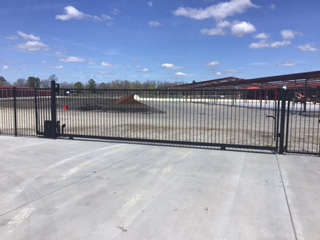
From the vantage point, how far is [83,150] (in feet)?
29.4

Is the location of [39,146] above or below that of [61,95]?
below

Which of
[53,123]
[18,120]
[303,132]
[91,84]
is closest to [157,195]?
[53,123]

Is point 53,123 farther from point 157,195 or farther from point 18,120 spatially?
point 18,120

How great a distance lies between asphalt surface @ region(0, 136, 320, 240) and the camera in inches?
160

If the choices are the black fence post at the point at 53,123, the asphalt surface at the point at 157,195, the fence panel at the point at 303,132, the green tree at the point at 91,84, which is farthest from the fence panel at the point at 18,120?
the green tree at the point at 91,84

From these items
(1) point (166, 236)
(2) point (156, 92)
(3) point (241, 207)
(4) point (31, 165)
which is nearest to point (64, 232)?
(1) point (166, 236)

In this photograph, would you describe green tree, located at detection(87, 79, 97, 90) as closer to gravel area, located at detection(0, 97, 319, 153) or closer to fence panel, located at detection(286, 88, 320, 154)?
gravel area, located at detection(0, 97, 319, 153)

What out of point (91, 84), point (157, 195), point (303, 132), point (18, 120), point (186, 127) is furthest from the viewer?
point (91, 84)

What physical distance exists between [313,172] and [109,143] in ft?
20.2

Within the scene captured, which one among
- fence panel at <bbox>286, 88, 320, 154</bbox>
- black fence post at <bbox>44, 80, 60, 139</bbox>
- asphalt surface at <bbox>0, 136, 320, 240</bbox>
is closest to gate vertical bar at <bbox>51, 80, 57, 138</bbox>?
black fence post at <bbox>44, 80, 60, 139</bbox>

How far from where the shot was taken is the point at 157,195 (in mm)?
5309

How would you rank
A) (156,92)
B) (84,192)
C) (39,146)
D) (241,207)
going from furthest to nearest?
(156,92), (39,146), (84,192), (241,207)

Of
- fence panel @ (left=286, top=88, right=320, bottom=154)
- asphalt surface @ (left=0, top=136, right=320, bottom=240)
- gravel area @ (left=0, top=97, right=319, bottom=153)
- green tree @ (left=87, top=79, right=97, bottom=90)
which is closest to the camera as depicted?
asphalt surface @ (left=0, top=136, right=320, bottom=240)

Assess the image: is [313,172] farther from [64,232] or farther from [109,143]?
[109,143]
